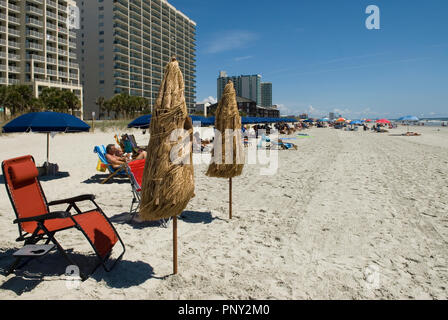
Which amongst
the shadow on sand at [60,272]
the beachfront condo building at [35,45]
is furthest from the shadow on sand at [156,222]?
A: the beachfront condo building at [35,45]

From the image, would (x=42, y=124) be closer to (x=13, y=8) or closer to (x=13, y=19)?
(x=13, y=19)

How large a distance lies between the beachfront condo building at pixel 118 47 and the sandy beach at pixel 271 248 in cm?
5861

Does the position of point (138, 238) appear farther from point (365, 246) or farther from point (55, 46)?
point (55, 46)

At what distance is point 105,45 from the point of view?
66.0 m

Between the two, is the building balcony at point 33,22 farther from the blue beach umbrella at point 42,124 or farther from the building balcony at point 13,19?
the blue beach umbrella at point 42,124

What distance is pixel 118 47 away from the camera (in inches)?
2591

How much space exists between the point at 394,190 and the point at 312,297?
16.6 ft

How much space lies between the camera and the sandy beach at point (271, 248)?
8.83 ft

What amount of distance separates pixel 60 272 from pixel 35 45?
5779cm

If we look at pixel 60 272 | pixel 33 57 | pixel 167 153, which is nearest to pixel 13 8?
pixel 33 57

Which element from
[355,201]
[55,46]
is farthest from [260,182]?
[55,46]

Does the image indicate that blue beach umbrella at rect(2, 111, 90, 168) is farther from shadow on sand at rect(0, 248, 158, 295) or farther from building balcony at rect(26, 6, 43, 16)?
building balcony at rect(26, 6, 43, 16)
